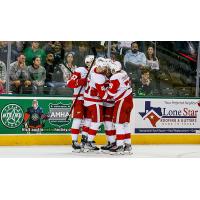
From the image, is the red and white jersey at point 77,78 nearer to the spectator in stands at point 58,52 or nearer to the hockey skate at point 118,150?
the hockey skate at point 118,150

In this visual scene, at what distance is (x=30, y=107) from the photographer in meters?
9.90

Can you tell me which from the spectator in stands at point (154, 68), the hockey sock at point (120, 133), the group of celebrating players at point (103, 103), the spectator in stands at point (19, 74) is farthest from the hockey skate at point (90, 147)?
the spectator in stands at point (154, 68)

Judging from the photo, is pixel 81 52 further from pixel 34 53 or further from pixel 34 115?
pixel 34 115

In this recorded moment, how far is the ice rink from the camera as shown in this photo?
862 cm

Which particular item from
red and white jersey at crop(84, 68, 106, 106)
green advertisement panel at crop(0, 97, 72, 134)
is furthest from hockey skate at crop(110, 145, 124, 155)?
green advertisement panel at crop(0, 97, 72, 134)

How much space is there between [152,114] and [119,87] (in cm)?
205

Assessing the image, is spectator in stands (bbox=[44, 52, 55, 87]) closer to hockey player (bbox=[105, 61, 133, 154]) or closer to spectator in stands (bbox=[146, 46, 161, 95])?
hockey player (bbox=[105, 61, 133, 154])

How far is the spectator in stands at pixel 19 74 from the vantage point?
9.74 m

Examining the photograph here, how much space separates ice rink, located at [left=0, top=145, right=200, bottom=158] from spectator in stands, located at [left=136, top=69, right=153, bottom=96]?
1.01m

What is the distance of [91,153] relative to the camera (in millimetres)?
8914

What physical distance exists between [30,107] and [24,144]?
66cm

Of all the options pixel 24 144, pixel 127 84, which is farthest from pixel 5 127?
pixel 127 84

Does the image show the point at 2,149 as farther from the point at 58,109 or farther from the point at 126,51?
the point at 126,51

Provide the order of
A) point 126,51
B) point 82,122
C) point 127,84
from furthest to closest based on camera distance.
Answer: point 126,51 → point 82,122 → point 127,84
